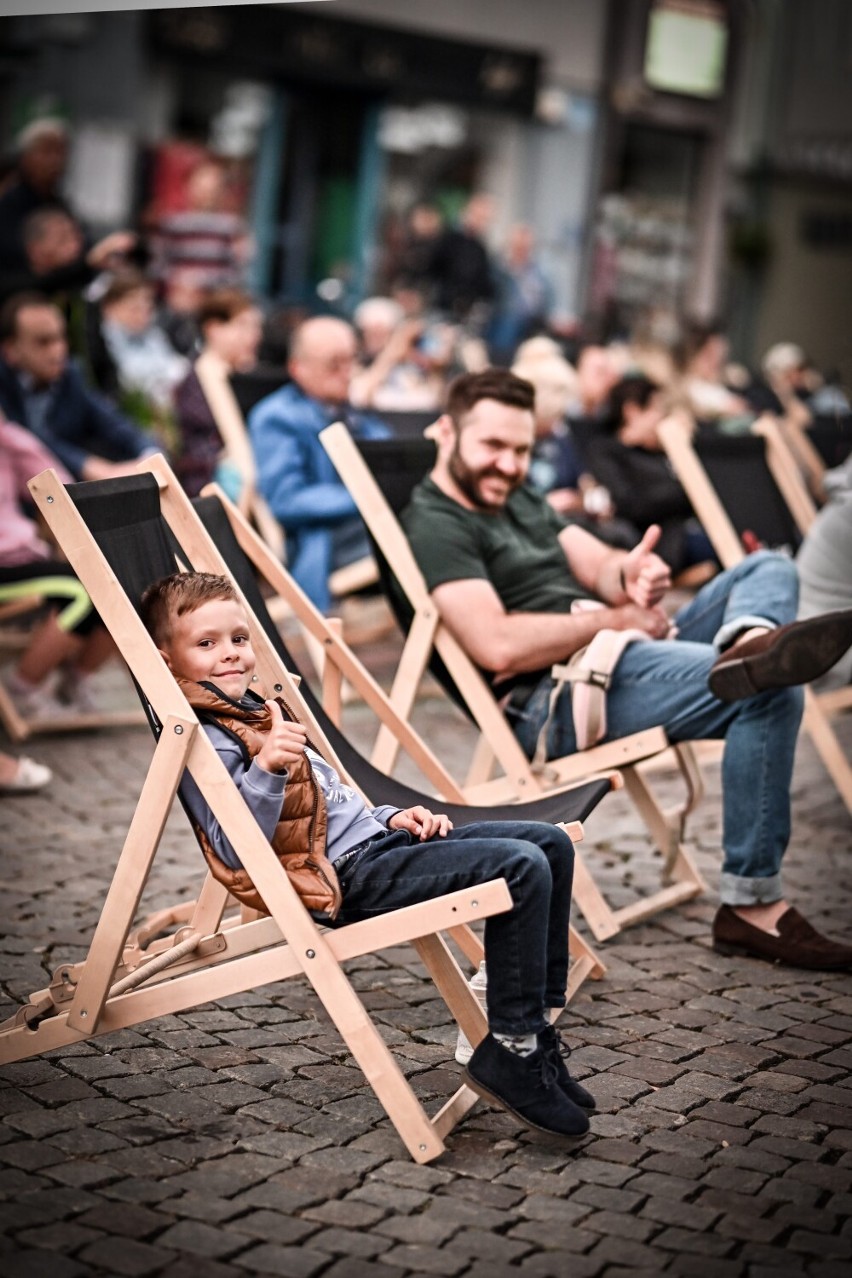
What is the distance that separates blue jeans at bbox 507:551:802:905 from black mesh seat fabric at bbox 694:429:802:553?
146 cm

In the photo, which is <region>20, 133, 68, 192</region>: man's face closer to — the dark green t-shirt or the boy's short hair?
the dark green t-shirt

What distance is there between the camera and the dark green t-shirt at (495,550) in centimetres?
499

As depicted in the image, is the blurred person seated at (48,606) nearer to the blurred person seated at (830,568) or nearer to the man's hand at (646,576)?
the man's hand at (646,576)

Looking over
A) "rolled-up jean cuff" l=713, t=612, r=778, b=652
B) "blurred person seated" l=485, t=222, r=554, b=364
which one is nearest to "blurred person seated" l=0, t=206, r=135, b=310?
"rolled-up jean cuff" l=713, t=612, r=778, b=652

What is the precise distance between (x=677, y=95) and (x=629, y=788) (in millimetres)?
17567

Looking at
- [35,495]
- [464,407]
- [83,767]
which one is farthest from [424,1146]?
[83,767]

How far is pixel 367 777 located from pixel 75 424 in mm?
3851

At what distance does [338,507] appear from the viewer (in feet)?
23.6

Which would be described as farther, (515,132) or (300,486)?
(515,132)

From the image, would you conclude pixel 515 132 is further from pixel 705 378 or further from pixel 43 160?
pixel 43 160

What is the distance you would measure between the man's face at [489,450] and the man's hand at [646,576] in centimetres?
41

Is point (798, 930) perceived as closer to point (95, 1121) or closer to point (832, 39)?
point (95, 1121)

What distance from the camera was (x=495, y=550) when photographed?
5145mm

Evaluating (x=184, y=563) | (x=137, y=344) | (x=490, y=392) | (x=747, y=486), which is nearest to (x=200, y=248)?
(x=137, y=344)
